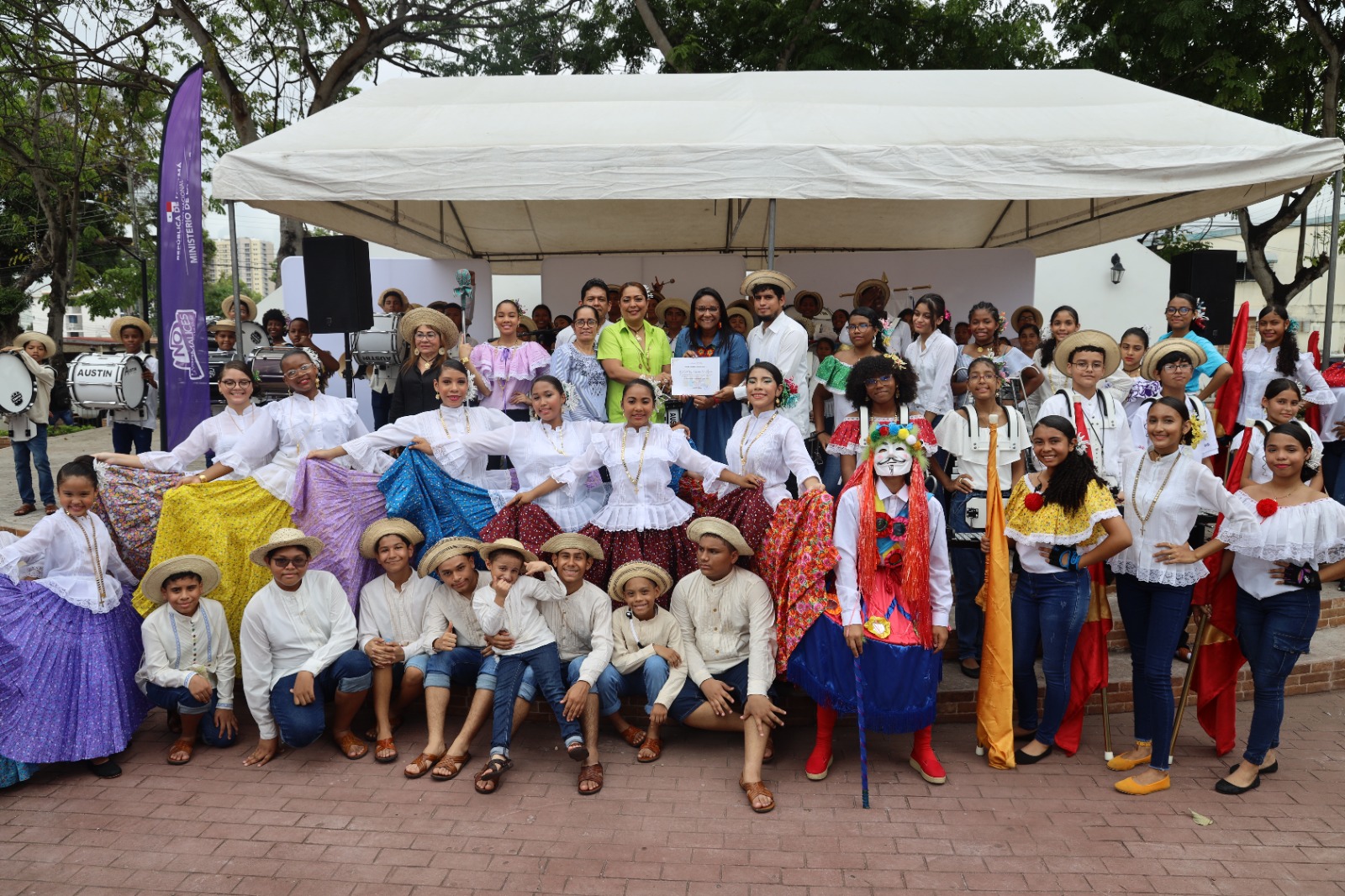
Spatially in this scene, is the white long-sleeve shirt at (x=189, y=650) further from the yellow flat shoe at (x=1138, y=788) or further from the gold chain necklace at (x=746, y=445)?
the yellow flat shoe at (x=1138, y=788)

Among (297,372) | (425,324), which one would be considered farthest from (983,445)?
(297,372)

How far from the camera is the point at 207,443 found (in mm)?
5145

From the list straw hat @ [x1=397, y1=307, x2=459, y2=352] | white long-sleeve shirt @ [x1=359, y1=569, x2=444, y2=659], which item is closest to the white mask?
white long-sleeve shirt @ [x1=359, y1=569, x2=444, y2=659]

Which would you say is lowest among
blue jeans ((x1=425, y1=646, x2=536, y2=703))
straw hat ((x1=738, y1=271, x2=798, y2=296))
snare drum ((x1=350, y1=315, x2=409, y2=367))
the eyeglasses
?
blue jeans ((x1=425, y1=646, x2=536, y2=703))

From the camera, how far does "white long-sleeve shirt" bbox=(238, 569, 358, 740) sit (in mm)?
4430

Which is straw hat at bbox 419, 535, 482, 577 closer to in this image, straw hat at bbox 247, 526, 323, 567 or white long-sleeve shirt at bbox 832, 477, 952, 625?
straw hat at bbox 247, 526, 323, 567

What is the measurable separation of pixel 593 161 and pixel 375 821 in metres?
4.09

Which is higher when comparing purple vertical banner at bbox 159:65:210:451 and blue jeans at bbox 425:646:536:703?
purple vertical banner at bbox 159:65:210:451

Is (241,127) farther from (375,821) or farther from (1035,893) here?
(1035,893)

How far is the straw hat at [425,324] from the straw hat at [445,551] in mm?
1667

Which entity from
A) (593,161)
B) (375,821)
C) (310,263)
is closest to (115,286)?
(310,263)

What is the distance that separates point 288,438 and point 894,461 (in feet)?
11.3

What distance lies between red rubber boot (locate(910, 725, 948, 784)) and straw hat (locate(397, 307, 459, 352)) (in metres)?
3.74

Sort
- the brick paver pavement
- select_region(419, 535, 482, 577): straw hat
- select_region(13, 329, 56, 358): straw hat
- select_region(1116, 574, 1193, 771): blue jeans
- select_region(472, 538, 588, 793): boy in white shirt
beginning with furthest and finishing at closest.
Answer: select_region(13, 329, 56, 358): straw hat → select_region(419, 535, 482, 577): straw hat → select_region(472, 538, 588, 793): boy in white shirt → select_region(1116, 574, 1193, 771): blue jeans → the brick paver pavement
